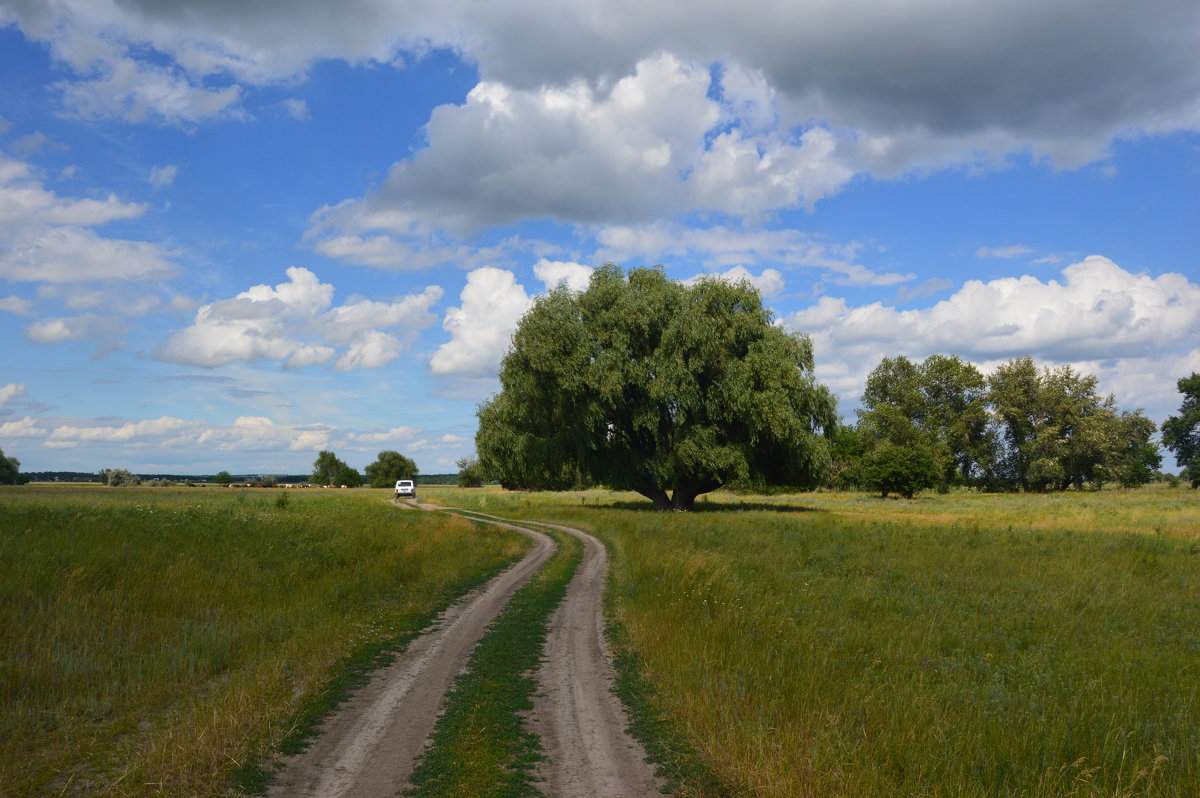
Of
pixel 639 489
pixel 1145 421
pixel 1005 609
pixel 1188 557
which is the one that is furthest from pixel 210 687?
pixel 1145 421

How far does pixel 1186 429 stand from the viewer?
98.6m

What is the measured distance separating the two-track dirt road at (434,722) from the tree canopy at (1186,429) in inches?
4774

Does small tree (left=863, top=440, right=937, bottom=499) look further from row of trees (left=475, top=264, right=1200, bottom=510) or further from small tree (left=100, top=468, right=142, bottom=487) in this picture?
small tree (left=100, top=468, right=142, bottom=487)

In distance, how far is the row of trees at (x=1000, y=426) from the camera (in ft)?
280

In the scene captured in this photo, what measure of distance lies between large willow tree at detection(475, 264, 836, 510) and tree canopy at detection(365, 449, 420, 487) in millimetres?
138078

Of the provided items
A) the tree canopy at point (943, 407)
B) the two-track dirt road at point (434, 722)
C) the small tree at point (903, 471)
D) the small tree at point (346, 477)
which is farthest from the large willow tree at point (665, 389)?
the small tree at point (346, 477)

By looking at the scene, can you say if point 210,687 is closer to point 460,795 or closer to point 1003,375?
point 460,795

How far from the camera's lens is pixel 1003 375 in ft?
307

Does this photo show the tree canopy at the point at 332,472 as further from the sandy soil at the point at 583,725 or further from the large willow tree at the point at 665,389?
the sandy soil at the point at 583,725

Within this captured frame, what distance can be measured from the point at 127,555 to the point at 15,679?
260 inches

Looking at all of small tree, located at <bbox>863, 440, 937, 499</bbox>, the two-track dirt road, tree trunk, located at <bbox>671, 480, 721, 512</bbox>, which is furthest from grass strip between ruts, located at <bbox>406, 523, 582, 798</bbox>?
small tree, located at <bbox>863, 440, 937, 499</bbox>

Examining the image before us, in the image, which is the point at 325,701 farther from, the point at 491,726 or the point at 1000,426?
the point at 1000,426

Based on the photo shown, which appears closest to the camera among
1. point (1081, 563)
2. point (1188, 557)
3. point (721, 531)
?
point (1081, 563)

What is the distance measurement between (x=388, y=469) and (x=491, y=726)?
17489cm
